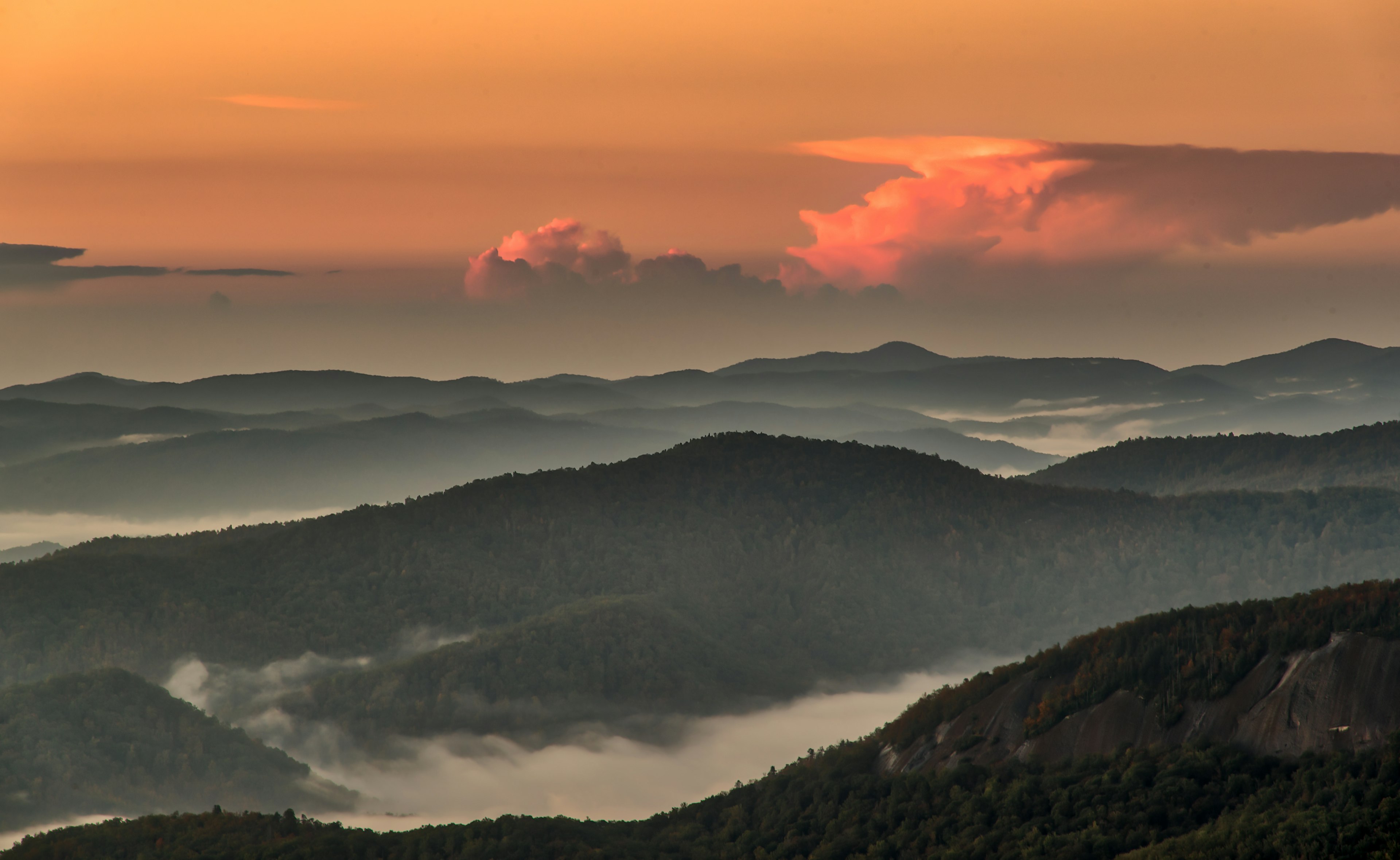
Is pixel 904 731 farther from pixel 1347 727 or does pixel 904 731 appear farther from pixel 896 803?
pixel 1347 727

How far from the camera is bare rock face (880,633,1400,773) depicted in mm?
62781

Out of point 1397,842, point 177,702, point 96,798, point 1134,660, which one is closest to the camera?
point 1397,842

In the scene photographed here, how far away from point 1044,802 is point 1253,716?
1163cm

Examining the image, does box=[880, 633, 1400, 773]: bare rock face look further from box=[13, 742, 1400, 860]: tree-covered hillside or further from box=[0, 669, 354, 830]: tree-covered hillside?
box=[0, 669, 354, 830]: tree-covered hillside

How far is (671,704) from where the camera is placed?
195625 millimetres

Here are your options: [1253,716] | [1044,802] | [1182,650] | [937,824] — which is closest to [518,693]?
[937,824]

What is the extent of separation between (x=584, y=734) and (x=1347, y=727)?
14009 centimetres

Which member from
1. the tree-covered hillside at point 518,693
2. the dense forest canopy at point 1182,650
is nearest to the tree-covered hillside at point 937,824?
the dense forest canopy at point 1182,650

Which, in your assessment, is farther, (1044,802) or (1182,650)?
(1182,650)

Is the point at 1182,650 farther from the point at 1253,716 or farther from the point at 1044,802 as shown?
the point at 1044,802

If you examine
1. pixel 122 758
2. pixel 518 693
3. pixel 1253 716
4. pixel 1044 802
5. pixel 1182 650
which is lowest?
pixel 518 693

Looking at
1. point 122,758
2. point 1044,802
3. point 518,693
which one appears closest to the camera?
point 1044,802

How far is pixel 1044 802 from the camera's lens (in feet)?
239

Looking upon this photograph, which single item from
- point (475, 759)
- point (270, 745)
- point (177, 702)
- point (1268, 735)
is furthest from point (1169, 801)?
point (270, 745)
